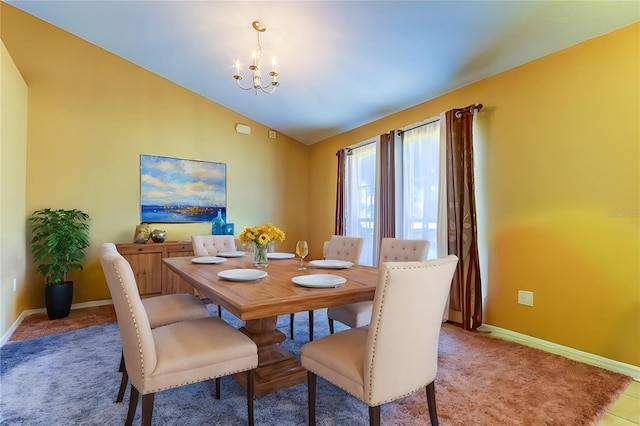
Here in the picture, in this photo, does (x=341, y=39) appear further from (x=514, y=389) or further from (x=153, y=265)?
(x=153, y=265)

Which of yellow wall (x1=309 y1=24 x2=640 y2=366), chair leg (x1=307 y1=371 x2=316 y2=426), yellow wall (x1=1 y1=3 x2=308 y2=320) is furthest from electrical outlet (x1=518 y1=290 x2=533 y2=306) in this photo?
yellow wall (x1=1 y1=3 x2=308 y2=320)

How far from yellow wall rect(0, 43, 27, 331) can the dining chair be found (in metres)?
1.61

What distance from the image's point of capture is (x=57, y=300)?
3402 mm

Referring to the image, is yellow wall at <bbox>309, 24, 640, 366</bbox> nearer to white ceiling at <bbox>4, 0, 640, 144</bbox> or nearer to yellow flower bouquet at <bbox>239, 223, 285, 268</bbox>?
white ceiling at <bbox>4, 0, 640, 144</bbox>

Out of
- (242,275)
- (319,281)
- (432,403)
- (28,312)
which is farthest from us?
(28,312)

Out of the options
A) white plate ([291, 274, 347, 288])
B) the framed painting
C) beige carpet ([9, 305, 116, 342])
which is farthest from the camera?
the framed painting

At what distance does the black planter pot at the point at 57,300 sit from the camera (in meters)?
3.39

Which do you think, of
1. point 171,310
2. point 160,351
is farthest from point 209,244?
point 160,351

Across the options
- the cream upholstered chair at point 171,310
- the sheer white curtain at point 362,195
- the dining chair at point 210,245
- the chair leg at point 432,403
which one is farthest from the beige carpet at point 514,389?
the dining chair at point 210,245

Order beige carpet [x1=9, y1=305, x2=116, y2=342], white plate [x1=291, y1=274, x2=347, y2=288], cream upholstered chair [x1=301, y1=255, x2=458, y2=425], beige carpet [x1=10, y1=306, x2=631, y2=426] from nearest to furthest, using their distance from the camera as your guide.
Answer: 1. cream upholstered chair [x1=301, y1=255, x2=458, y2=425]
2. white plate [x1=291, y1=274, x2=347, y2=288]
3. beige carpet [x1=10, y1=306, x2=631, y2=426]
4. beige carpet [x1=9, y1=305, x2=116, y2=342]

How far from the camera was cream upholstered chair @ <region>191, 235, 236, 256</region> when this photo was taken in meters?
3.07

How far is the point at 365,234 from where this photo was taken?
177 inches

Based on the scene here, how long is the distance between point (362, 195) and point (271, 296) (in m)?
3.31

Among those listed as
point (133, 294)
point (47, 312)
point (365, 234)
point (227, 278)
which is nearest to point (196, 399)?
point (227, 278)
